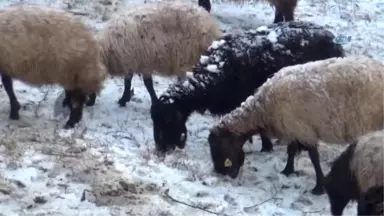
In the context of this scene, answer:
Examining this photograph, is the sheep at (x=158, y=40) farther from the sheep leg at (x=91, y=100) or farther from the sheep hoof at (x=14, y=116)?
the sheep hoof at (x=14, y=116)

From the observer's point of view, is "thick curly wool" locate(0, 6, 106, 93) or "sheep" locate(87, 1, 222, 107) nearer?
"thick curly wool" locate(0, 6, 106, 93)

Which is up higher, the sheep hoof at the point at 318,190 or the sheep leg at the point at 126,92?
the sheep leg at the point at 126,92

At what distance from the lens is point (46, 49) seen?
856 centimetres

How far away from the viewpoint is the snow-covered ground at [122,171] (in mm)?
6695

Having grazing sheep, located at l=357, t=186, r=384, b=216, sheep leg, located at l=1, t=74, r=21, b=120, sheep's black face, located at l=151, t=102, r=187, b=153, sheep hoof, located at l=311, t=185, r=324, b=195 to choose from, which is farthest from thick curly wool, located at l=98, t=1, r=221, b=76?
grazing sheep, located at l=357, t=186, r=384, b=216

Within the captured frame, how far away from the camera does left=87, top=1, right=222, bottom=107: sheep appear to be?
9.43 m

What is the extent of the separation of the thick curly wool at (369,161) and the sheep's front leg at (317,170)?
1016 mm

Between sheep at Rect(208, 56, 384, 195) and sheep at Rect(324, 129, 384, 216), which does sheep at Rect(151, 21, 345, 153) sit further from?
sheep at Rect(324, 129, 384, 216)

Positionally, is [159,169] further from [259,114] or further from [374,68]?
[374,68]

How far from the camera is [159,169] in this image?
7.56m

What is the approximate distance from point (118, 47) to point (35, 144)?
2.18 m

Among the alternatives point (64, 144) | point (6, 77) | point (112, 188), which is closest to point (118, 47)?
point (6, 77)

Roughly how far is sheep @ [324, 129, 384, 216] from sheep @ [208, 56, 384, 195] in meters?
0.76

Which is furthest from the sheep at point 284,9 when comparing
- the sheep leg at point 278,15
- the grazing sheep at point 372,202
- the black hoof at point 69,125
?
the grazing sheep at point 372,202
